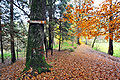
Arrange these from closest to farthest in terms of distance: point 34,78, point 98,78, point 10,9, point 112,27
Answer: point 34,78 < point 112,27 < point 98,78 < point 10,9

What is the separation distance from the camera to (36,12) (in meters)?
3.62

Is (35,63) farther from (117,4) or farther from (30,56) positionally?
(117,4)

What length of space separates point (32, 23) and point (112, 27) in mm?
4260

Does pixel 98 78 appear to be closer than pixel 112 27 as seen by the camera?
No

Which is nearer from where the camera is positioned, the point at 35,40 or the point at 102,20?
the point at 35,40

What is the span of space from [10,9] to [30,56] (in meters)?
8.17

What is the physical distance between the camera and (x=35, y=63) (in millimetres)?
3637

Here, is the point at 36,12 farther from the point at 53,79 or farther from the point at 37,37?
the point at 53,79

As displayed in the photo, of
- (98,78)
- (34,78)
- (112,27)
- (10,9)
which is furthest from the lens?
(10,9)

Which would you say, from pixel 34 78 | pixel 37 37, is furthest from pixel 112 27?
pixel 34 78

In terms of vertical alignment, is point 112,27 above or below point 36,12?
below

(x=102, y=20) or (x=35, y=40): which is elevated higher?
(x=102, y=20)

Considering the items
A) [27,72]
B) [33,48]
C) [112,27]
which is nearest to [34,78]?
[27,72]

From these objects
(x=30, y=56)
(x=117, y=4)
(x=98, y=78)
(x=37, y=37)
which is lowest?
(x=98, y=78)
